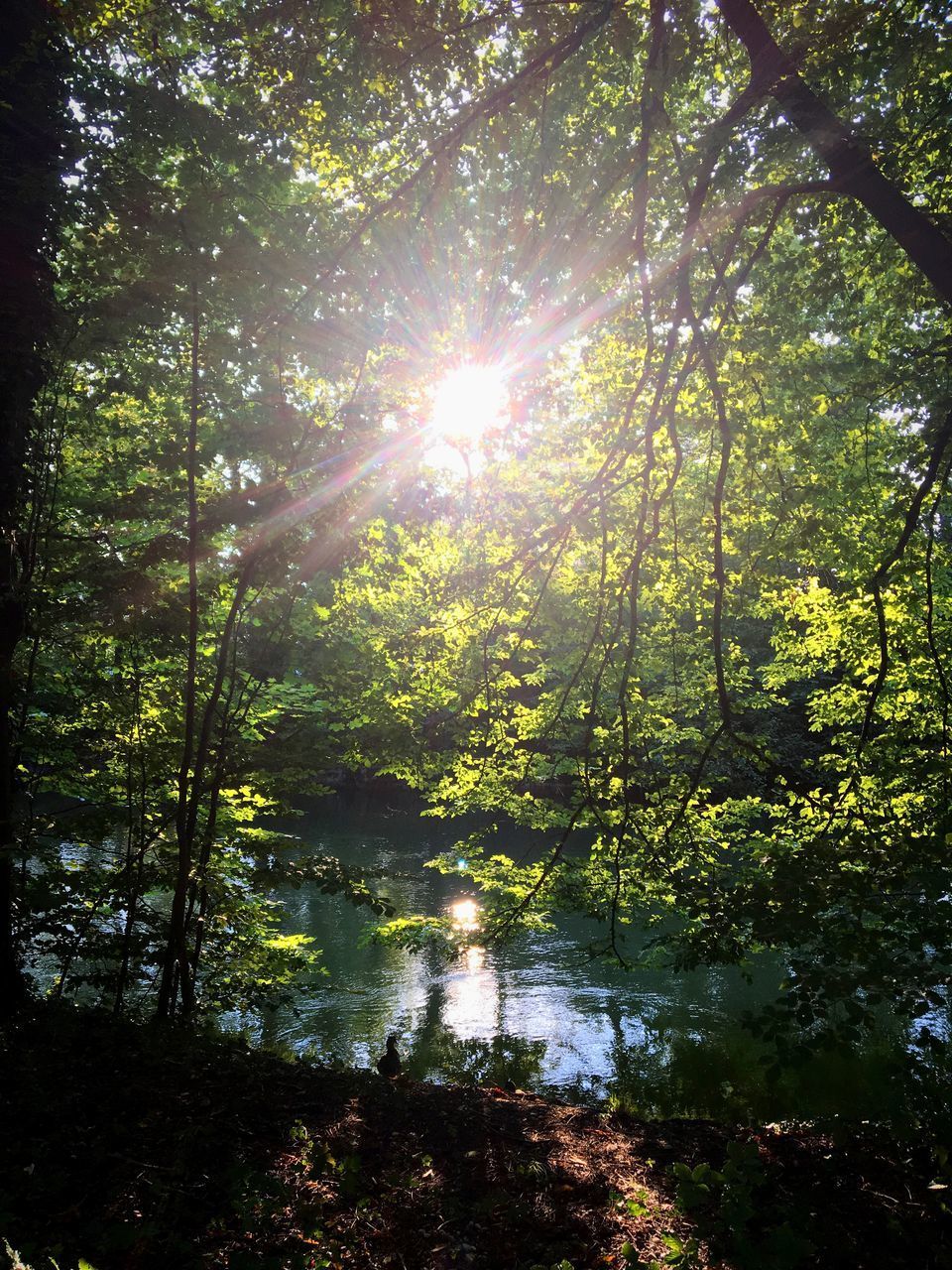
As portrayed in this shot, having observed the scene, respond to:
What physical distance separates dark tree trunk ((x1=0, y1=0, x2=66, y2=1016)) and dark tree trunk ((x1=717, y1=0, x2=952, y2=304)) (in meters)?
4.43

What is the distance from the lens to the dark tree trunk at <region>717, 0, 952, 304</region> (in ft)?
10.3

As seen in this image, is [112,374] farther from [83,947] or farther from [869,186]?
[869,186]

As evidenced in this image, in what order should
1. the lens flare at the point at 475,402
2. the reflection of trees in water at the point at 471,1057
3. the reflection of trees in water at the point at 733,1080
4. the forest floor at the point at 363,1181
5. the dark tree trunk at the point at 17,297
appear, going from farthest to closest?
the reflection of trees in water at the point at 471,1057, the reflection of trees in water at the point at 733,1080, the dark tree trunk at the point at 17,297, the lens flare at the point at 475,402, the forest floor at the point at 363,1181

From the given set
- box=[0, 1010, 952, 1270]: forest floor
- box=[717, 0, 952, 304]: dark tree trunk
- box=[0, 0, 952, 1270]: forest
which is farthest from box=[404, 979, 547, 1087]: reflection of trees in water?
box=[717, 0, 952, 304]: dark tree trunk

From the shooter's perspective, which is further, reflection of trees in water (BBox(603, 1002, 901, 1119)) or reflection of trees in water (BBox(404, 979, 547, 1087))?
reflection of trees in water (BBox(404, 979, 547, 1087))

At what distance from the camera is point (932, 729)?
512 cm

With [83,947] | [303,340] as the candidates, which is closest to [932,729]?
[303,340]

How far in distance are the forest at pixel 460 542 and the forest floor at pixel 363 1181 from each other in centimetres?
3

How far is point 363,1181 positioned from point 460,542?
4347mm

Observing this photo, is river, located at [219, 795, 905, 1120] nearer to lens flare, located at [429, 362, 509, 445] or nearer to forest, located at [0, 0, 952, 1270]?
forest, located at [0, 0, 952, 1270]

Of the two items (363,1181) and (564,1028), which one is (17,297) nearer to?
(363,1181)

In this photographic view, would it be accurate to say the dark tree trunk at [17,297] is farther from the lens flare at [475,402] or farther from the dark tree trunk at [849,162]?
the dark tree trunk at [849,162]

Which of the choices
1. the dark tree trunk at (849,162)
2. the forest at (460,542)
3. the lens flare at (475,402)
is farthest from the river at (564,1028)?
the dark tree trunk at (849,162)

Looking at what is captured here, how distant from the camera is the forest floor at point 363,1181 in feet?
8.32
